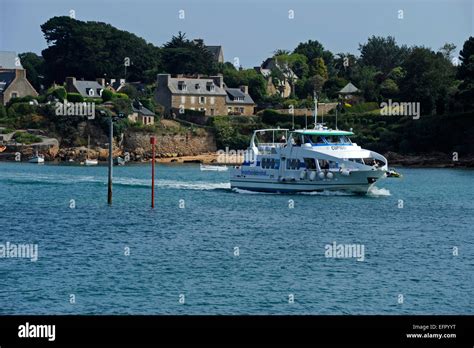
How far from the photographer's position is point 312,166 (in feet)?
215

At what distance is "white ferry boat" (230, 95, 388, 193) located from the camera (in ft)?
211

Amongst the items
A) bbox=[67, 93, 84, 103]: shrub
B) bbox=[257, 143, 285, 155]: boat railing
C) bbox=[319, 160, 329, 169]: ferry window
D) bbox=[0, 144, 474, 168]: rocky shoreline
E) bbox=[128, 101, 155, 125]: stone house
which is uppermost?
bbox=[67, 93, 84, 103]: shrub

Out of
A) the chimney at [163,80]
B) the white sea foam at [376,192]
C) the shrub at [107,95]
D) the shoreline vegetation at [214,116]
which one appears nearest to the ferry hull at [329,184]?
the white sea foam at [376,192]

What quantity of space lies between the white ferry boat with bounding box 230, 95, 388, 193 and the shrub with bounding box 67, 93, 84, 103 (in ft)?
207

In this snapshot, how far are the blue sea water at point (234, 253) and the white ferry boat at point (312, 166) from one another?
1081mm

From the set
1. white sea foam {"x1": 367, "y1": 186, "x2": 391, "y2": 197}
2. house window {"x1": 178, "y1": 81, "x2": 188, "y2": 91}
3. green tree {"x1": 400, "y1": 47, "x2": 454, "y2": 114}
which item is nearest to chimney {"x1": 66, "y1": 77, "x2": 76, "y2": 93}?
house window {"x1": 178, "y1": 81, "x2": 188, "y2": 91}

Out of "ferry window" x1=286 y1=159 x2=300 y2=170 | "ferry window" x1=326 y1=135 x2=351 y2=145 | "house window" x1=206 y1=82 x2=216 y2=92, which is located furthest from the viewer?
"house window" x1=206 y1=82 x2=216 y2=92

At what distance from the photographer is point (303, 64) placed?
164 meters

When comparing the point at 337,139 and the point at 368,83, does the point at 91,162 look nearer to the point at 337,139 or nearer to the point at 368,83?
the point at 368,83

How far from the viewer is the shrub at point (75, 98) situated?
128 m

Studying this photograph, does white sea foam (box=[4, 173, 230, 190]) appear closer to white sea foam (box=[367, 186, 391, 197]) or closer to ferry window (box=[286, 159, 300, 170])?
ferry window (box=[286, 159, 300, 170])

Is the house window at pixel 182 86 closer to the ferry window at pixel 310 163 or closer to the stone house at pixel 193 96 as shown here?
the stone house at pixel 193 96

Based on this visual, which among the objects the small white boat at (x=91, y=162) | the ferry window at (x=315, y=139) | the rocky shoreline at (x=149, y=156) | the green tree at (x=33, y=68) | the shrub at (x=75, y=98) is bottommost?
the small white boat at (x=91, y=162)

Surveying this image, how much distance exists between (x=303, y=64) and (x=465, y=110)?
53388 millimetres
